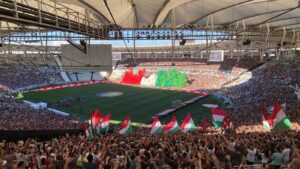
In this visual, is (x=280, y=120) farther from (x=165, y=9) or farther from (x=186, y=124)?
(x=165, y=9)

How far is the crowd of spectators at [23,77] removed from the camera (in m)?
61.9

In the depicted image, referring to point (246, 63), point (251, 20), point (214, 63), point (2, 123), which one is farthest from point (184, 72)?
point (2, 123)

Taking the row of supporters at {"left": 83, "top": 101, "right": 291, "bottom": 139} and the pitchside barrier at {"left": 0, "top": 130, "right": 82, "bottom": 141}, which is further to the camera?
the row of supporters at {"left": 83, "top": 101, "right": 291, "bottom": 139}

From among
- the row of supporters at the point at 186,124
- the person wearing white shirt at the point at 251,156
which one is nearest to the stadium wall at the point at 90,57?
the row of supporters at the point at 186,124

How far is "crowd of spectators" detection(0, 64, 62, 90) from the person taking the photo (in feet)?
203

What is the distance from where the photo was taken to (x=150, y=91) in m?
59.3

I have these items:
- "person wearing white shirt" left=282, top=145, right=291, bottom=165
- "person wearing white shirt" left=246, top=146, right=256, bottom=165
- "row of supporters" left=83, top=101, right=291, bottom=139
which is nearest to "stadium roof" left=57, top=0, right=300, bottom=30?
"row of supporters" left=83, top=101, right=291, bottom=139

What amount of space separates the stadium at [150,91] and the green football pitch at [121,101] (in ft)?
0.43

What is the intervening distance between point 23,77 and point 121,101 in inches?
944

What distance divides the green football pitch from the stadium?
132 mm

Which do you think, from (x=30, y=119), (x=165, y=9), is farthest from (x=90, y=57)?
(x=30, y=119)

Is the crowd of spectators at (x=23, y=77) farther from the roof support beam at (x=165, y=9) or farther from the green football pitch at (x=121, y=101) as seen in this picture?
the roof support beam at (x=165, y=9)

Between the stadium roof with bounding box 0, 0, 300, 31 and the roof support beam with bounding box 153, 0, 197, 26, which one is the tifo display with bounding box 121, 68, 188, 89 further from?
the roof support beam with bounding box 153, 0, 197, 26

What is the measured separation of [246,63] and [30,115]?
4152 centimetres
